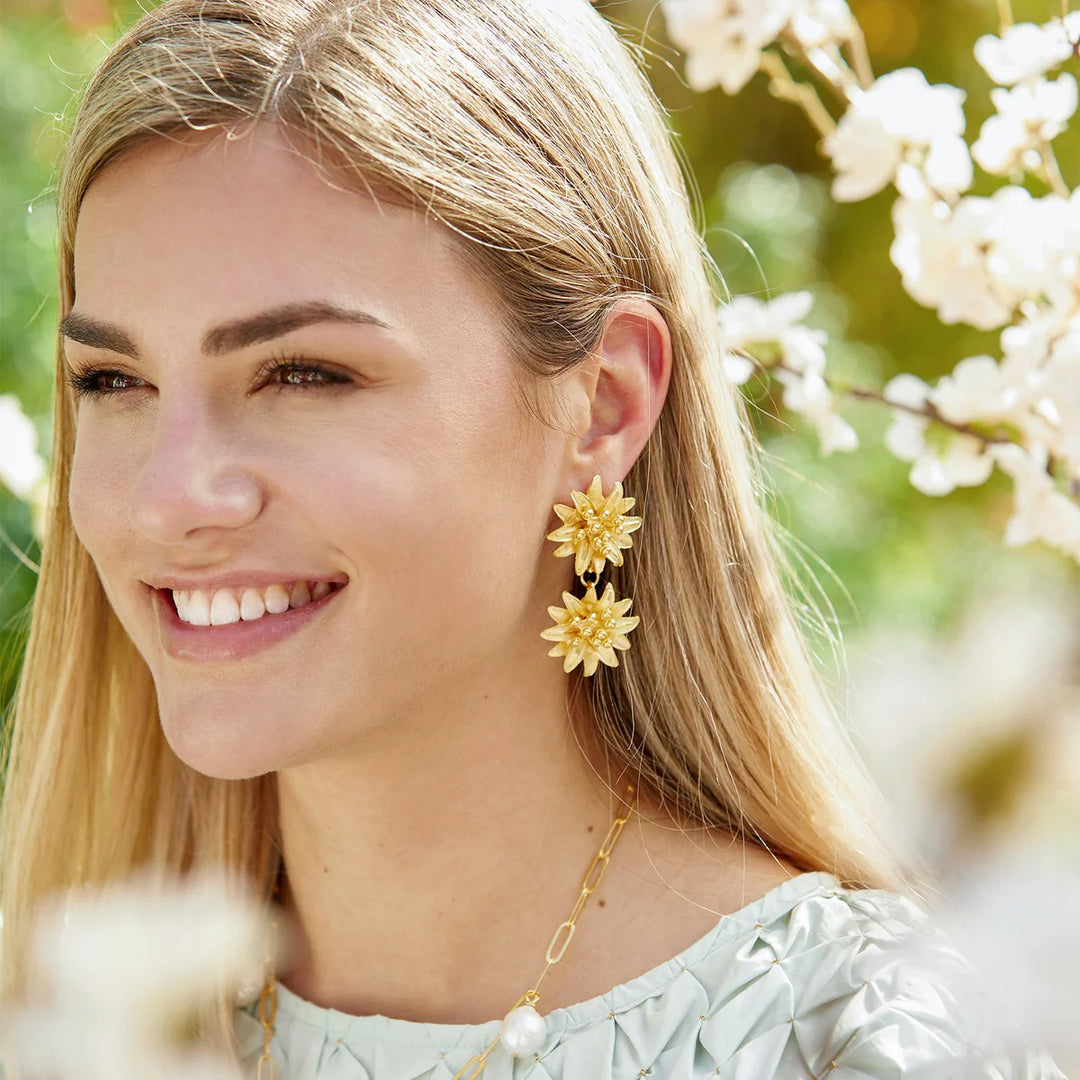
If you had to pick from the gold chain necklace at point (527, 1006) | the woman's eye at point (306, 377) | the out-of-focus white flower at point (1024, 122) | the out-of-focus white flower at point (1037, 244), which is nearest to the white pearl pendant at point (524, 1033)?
the gold chain necklace at point (527, 1006)

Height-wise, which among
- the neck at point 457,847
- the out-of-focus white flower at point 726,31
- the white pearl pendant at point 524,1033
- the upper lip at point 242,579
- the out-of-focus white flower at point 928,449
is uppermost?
the out-of-focus white flower at point 726,31

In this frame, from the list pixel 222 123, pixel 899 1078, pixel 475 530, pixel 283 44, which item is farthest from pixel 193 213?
pixel 899 1078

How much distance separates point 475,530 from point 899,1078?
2.19ft

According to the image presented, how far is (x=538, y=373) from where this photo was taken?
1.41 meters

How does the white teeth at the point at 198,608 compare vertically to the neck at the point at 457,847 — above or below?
above

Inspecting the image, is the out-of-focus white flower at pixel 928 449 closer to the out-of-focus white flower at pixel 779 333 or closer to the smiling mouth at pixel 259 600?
the out-of-focus white flower at pixel 779 333

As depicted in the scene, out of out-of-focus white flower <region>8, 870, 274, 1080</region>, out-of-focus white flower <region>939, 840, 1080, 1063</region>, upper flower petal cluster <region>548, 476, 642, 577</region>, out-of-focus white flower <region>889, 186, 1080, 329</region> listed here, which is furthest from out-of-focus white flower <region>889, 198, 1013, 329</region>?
out-of-focus white flower <region>939, 840, 1080, 1063</region>

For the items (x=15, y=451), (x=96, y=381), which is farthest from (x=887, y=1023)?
(x=15, y=451)

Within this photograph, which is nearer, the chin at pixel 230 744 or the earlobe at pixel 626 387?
the chin at pixel 230 744

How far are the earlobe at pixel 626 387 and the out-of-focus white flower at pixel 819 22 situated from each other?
0.39 m

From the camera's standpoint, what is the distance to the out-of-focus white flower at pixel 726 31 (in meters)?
1.53

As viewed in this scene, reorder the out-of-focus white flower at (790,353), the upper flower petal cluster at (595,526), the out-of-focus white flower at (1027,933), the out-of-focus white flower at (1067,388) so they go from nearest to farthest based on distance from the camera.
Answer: the out-of-focus white flower at (1027,933) → the out-of-focus white flower at (1067,388) → the upper flower petal cluster at (595,526) → the out-of-focus white flower at (790,353)

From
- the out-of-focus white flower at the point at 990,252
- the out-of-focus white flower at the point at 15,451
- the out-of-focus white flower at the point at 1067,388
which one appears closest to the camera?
the out-of-focus white flower at the point at 1067,388

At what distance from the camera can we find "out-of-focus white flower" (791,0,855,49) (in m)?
1.58
